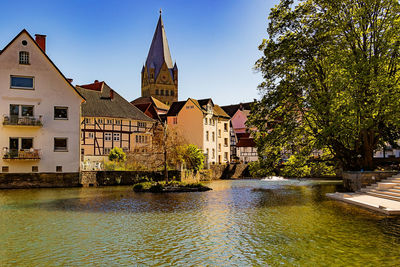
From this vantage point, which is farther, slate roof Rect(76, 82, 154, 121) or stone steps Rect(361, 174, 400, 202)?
slate roof Rect(76, 82, 154, 121)

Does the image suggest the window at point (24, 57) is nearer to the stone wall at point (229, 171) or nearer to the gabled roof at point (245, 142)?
the stone wall at point (229, 171)

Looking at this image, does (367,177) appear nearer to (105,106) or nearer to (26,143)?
(26,143)

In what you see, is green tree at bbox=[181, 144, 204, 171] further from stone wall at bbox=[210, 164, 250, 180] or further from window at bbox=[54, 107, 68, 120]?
window at bbox=[54, 107, 68, 120]

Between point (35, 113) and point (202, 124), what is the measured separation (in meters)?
29.0

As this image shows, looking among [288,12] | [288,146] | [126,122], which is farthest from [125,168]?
[288,12]

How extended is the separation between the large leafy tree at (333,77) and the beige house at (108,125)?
2264 centimetres

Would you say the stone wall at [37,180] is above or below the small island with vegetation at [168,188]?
above

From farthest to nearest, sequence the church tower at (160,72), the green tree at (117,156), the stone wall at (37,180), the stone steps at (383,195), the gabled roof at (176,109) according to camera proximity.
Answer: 1. the church tower at (160,72)
2. the gabled roof at (176,109)
3. the green tree at (117,156)
4. the stone wall at (37,180)
5. the stone steps at (383,195)

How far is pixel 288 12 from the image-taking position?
29.2 meters

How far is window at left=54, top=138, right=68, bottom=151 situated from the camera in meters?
37.4

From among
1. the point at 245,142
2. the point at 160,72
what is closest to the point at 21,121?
the point at 245,142

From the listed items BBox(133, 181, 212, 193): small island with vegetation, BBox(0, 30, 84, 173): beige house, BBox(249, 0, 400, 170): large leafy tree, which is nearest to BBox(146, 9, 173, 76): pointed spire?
BBox(0, 30, 84, 173): beige house

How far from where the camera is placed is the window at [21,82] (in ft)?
117

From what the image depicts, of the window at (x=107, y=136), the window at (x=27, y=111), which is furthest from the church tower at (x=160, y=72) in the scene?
the window at (x=27, y=111)
